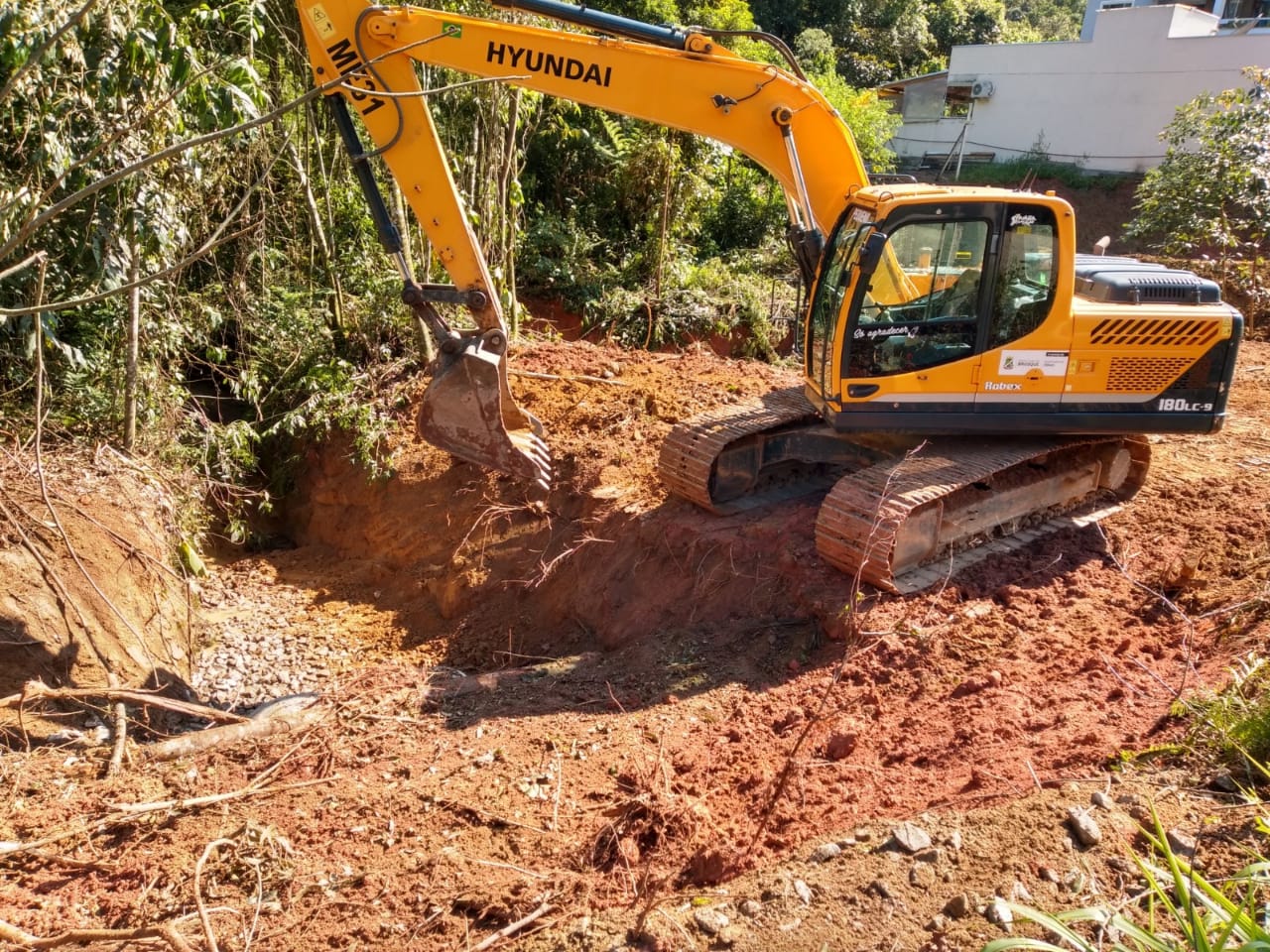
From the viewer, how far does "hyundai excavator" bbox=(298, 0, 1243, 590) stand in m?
5.67

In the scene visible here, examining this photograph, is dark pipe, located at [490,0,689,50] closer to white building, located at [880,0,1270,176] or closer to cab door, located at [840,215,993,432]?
cab door, located at [840,215,993,432]

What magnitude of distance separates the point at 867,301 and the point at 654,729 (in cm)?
289

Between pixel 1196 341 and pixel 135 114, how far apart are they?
268 inches

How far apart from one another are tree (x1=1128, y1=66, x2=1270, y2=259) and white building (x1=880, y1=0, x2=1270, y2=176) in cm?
623

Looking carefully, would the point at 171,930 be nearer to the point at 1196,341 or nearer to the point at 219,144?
the point at 219,144

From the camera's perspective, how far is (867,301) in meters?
5.89

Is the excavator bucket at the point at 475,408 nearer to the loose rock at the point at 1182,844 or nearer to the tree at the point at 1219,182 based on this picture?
the loose rock at the point at 1182,844

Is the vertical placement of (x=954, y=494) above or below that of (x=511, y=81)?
below

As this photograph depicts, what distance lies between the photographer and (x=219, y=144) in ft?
23.6

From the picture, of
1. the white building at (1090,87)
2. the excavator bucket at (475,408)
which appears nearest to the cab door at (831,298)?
the excavator bucket at (475,408)

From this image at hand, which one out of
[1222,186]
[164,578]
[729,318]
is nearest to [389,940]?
[164,578]

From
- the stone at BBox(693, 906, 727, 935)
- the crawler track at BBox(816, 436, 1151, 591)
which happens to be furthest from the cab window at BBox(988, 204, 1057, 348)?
the stone at BBox(693, 906, 727, 935)

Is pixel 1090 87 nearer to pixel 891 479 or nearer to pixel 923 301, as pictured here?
pixel 923 301

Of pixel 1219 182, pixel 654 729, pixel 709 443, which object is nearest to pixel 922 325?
pixel 709 443
